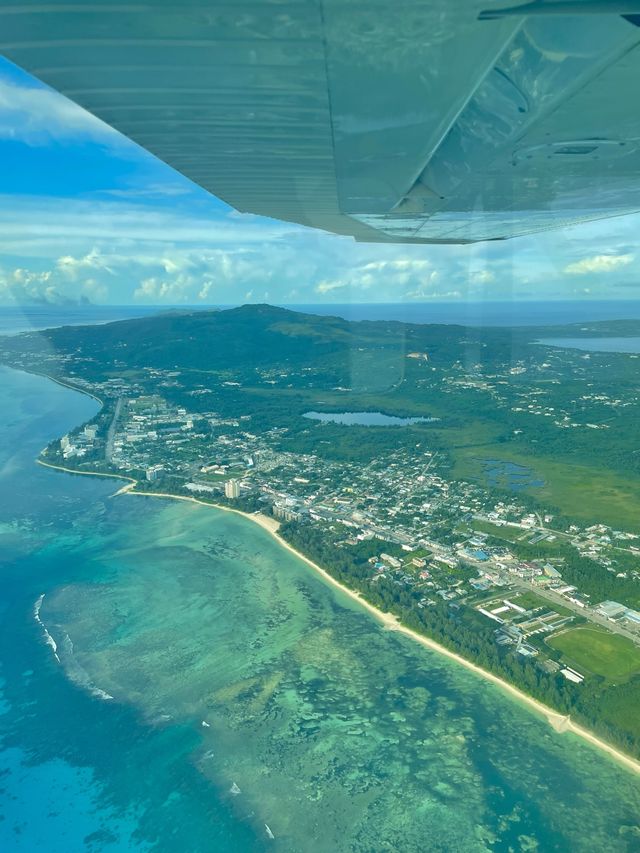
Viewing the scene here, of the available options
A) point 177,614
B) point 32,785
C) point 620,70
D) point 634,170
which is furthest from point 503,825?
point 620,70

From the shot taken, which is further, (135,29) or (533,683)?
(533,683)

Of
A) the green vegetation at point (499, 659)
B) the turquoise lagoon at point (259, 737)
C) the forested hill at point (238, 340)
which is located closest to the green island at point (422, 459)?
the green vegetation at point (499, 659)

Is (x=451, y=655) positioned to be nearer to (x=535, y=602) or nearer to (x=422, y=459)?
(x=535, y=602)

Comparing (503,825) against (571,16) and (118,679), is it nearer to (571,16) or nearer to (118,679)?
(118,679)

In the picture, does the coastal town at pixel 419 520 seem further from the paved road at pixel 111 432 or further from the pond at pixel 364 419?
the pond at pixel 364 419

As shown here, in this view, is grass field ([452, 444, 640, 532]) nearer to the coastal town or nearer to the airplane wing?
the coastal town

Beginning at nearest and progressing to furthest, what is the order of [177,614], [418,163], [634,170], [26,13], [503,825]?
[26,13] → [418,163] → [634,170] → [503,825] → [177,614]
